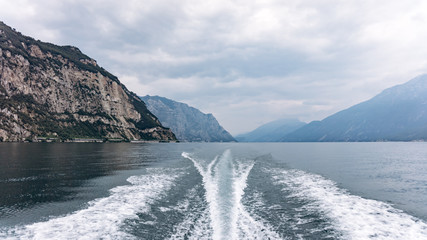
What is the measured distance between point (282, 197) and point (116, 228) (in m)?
16.4

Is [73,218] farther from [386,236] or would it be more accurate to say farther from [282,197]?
[386,236]

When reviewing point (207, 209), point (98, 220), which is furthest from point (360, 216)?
point (98, 220)

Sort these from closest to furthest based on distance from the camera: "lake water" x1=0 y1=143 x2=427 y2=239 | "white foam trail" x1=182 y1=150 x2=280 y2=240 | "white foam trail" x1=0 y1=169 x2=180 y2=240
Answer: "white foam trail" x1=0 y1=169 x2=180 y2=240 < "white foam trail" x1=182 y1=150 x2=280 y2=240 < "lake water" x1=0 y1=143 x2=427 y2=239

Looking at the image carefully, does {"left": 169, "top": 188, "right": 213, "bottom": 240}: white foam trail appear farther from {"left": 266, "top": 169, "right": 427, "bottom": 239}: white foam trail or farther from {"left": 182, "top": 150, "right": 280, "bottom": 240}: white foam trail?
{"left": 266, "top": 169, "right": 427, "bottom": 239}: white foam trail

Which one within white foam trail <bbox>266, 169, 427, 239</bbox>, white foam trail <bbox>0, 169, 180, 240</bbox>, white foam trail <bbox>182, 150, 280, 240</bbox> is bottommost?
white foam trail <bbox>266, 169, 427, 239</bbox>

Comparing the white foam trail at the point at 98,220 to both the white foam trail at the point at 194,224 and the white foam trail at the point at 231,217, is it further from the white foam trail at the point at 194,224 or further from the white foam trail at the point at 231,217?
the white foam trail at the point at 231,217

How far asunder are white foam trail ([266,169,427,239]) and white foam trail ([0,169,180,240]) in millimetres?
14885

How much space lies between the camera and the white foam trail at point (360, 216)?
1450 centimetres

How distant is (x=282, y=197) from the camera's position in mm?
23812

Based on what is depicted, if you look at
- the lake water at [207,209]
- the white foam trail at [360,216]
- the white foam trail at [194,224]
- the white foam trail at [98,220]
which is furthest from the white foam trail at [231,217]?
the white foam trail at [98,220]

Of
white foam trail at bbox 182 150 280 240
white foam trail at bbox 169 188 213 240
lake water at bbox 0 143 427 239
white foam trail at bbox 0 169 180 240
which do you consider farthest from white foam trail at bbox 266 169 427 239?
white foam trail at bbox 0 169 180 240

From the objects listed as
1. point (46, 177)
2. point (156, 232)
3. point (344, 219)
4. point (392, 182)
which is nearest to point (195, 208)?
point (156, 232)

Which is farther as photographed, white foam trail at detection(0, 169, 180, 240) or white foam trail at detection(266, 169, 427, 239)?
white foam trail at detection(266, 169, 427, 239)

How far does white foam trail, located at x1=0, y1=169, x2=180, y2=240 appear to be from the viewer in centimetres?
1362
